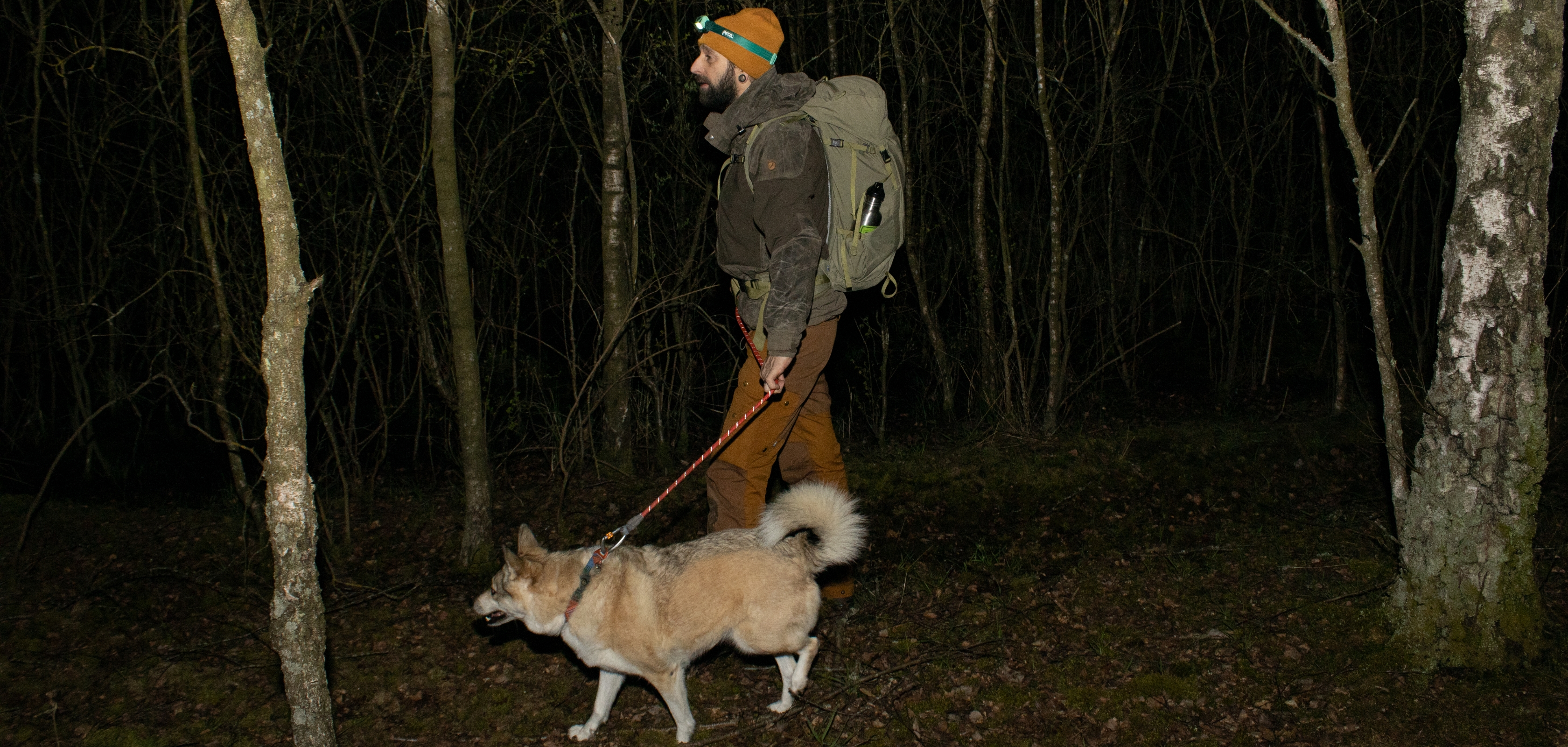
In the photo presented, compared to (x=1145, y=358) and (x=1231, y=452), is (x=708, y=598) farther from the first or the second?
(x=1145, y=358)

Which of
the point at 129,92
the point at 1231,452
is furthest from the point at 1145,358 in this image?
the point at 129,92

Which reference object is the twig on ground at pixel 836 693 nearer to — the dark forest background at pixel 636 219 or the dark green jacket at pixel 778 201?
the dark green jacket at pixel 778 201

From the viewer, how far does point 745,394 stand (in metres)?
4.02

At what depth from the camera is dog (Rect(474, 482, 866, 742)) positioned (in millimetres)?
3445

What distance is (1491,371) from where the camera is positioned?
3361 millimetres

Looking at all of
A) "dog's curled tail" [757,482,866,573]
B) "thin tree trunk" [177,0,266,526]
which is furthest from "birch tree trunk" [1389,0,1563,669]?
"thin tree trunk" [177,0,266,526]

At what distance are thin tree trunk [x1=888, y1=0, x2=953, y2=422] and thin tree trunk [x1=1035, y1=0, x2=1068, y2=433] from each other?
0.93 meters

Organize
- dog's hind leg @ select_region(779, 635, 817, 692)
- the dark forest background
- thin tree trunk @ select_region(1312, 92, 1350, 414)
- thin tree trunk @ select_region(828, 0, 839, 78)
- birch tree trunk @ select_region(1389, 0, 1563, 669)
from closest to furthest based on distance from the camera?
1. birch tree trunk @ select_region(1389, 0, 1563, 669)
2. dog's hind leg @ select_region(779, 635, 817, 692)
3. the dark forest background
4. thin tree trunk @ select_region(828, 0, 839, 78)
5. thin tree trunk @ select_region(1312, 92, 1350, 414)

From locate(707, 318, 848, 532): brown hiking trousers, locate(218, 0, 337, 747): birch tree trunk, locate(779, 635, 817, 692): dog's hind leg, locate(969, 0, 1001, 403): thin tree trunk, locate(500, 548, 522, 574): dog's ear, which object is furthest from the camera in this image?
locate(969, 0, 1001, 403): thin tree trunk

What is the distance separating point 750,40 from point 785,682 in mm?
2648

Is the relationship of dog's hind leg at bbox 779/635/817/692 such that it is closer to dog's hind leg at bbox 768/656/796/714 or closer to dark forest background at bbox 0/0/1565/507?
dog's hind leg at bbox 768/656/796/714

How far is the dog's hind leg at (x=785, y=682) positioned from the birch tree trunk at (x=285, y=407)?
5.48ft

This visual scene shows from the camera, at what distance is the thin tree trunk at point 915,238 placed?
22.7ft

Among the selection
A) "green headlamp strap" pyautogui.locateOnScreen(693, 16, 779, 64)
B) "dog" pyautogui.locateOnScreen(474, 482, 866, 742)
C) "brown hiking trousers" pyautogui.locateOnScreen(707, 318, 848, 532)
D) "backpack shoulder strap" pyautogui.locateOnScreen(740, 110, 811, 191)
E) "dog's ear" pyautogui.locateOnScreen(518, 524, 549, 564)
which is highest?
"green headlamp strap" pyautogui.locateOnScreen(693, 16, 779, 64)
